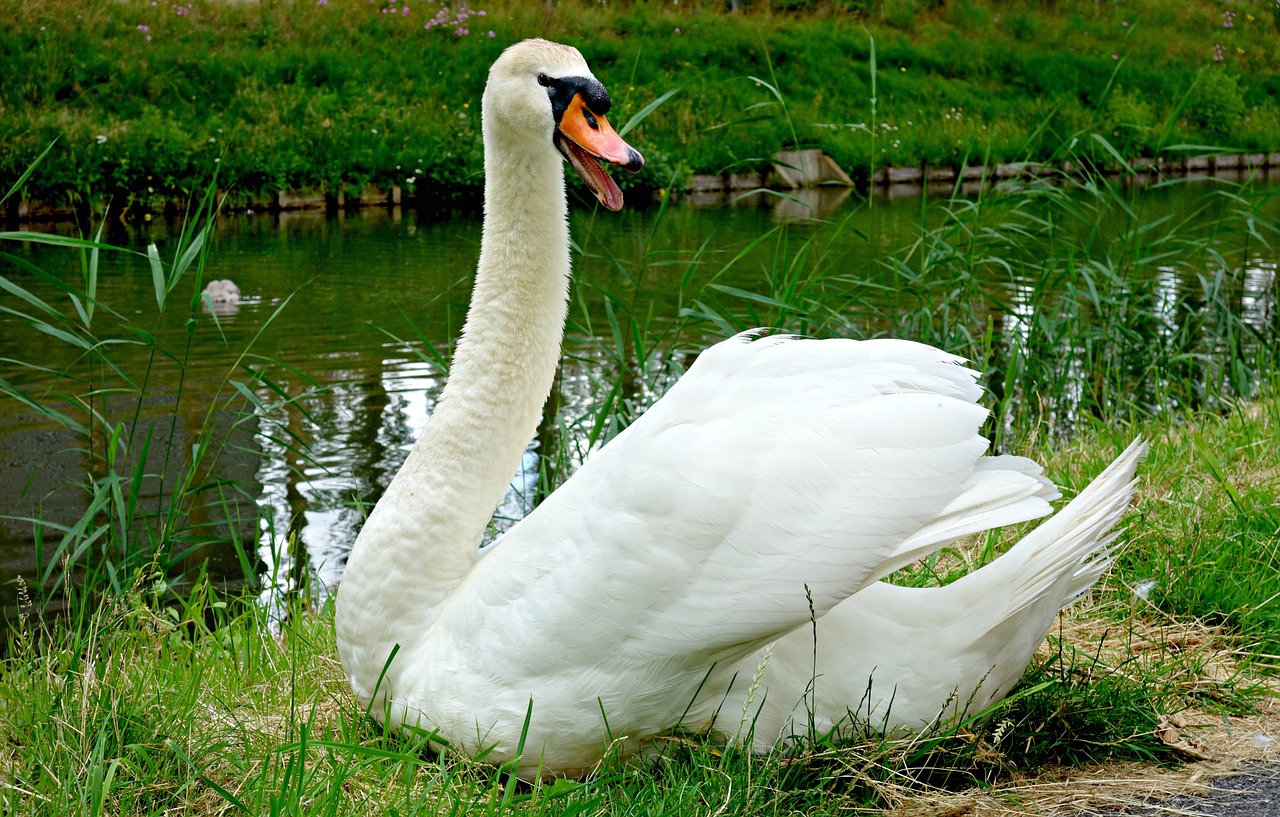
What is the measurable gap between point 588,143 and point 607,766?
4.27 feet

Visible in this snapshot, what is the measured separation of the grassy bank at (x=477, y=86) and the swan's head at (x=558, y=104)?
9711 millimetres

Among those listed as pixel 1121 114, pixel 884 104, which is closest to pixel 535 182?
pixel 884 104

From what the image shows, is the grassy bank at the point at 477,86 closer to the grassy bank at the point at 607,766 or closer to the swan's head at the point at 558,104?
the grassy bank at the point at 607,766

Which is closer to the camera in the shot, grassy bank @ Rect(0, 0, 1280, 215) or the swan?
the swan

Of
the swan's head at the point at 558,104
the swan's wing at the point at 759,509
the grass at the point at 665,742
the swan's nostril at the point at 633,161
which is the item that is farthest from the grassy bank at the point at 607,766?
the swan's head at the point at 558,104

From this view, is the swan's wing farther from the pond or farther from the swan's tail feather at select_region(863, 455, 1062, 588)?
the pond

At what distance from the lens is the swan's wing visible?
2209 millimetres

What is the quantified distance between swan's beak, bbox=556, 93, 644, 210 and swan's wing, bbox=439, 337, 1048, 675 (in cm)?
59

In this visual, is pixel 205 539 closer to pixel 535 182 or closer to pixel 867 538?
pixel 535 182

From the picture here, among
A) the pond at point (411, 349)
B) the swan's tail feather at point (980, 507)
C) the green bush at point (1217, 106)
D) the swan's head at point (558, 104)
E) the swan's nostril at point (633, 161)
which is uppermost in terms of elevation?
the green bush at point (1217, 106)

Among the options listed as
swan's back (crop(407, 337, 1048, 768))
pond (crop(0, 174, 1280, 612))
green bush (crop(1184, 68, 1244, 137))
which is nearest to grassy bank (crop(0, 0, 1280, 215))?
green bush (crop(1184, 68, 1244, 137))

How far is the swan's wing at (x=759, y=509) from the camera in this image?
2209 mm

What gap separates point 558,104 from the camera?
9.16 feet

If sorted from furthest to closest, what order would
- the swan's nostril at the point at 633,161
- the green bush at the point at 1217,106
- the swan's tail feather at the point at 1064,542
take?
1. the green bush at the point at 1217,106
2. the swan's nostril at the point at 633,161
3. the swan's tail feather at the point at 1064,542
